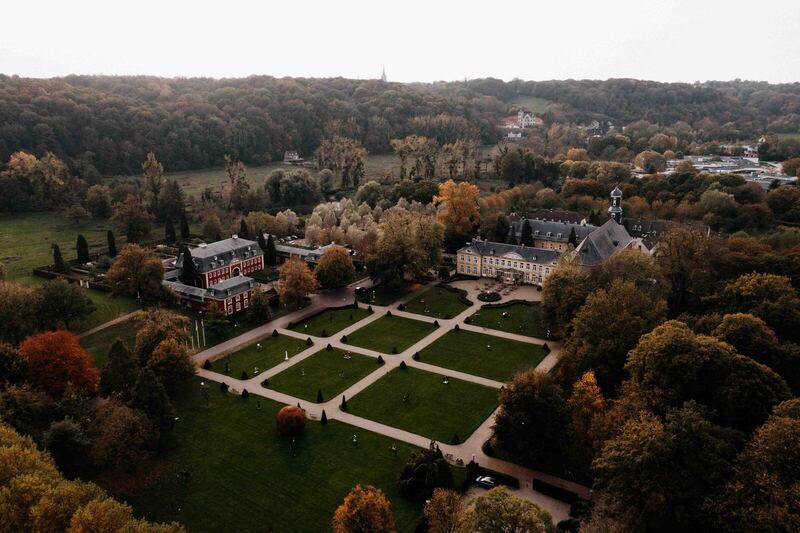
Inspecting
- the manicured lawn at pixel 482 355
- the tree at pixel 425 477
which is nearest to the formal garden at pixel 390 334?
the manicured lawn at pixel 482 355

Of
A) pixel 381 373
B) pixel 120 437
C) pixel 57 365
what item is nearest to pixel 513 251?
pixel 381 373

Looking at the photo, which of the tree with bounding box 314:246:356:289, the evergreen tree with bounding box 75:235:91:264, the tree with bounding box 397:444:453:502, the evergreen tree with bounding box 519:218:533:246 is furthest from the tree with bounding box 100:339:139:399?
the evergreen tree with bounding box 519:218:533:246

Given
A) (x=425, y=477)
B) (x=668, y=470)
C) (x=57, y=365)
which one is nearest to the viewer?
(x=668, y=470)

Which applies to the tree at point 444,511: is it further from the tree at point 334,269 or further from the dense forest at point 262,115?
the dense forest at point 262,115

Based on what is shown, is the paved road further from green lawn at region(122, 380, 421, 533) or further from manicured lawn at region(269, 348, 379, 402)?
green lawn at region(122, 380, 421, 533)

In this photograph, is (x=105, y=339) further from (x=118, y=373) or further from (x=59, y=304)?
(x=118, y=373)
